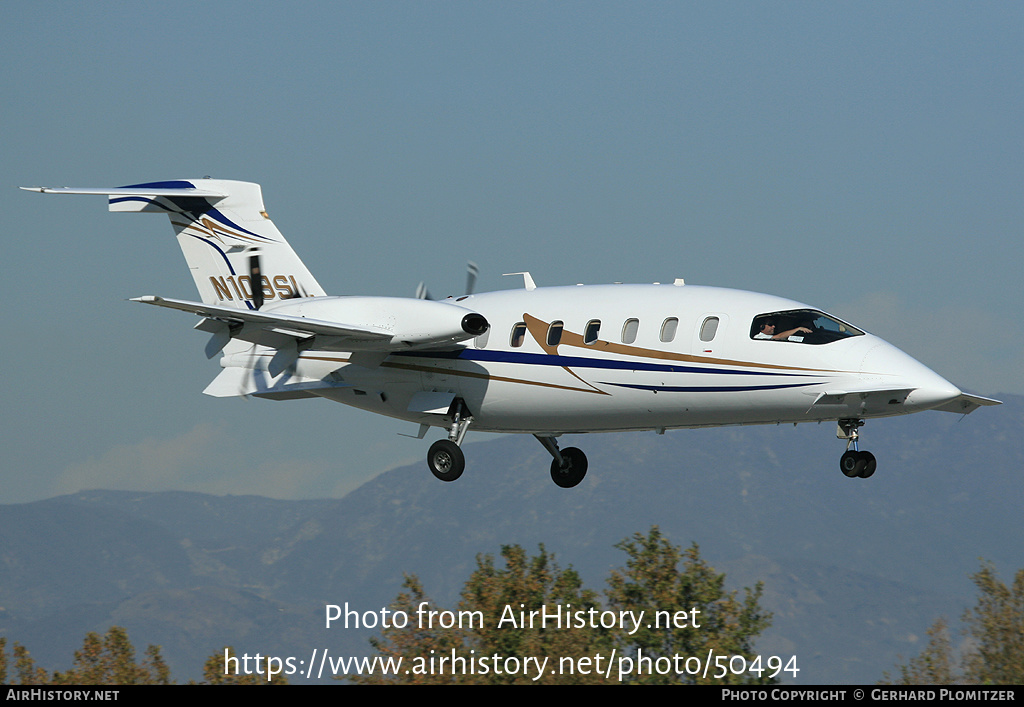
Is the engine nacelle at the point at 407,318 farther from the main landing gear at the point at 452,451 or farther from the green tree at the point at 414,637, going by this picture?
the green tree at the point at 414,637

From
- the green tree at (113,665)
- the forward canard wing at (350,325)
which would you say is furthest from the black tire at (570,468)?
the green tree at (113,665)

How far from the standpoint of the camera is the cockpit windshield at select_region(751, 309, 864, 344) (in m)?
24.7

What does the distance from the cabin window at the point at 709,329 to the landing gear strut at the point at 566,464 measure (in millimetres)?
6927

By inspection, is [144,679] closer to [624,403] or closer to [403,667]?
[403,667]

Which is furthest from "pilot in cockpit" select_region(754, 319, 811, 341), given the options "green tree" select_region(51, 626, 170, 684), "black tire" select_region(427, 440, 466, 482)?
"green tree" select_region(51, 626, 170, 684)

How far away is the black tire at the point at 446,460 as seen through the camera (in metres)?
28.4

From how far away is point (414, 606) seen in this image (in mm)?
39188

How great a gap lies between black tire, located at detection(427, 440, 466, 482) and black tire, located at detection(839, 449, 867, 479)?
26.6 ft

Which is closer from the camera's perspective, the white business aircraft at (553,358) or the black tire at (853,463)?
the black tire at (853,463)

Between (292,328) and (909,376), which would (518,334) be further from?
(909,376)

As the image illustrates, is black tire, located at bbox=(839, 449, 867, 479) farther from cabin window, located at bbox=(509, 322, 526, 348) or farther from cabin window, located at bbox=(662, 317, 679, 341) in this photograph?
cabin window, located at bbox=(509, 322, 526, 348)

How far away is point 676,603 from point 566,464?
58.1 feet

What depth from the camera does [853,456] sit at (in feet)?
80.3

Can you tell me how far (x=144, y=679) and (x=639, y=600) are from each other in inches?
686
